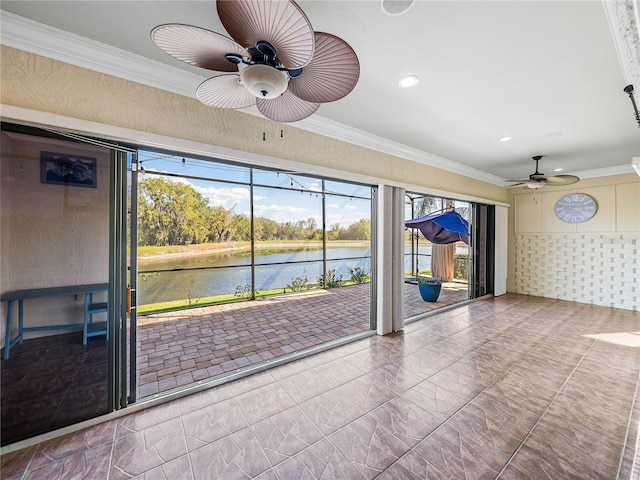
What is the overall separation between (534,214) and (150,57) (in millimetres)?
Result: 7694

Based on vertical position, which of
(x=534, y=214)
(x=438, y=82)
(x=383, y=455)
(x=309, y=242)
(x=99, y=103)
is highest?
(x=438, y=82)

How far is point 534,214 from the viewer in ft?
20.1

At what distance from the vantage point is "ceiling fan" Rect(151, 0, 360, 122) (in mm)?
997

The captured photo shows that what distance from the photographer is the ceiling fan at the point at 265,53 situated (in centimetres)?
100

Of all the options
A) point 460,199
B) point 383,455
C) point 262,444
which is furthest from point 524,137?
point 262,444

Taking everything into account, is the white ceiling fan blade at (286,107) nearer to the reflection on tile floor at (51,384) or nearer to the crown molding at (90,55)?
the crown molding at (90,55)

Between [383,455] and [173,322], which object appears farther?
[173,322]

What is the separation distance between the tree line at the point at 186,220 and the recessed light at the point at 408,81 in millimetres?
3018

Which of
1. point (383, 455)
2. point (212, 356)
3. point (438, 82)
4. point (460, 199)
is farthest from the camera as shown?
point (460, 199)

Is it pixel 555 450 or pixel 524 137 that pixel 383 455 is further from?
pixel 524 137

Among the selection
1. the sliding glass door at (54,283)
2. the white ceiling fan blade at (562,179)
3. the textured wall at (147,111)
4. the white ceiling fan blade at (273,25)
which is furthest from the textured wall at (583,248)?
the sliding glass door at (54,283)

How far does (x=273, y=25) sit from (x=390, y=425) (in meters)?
2.57

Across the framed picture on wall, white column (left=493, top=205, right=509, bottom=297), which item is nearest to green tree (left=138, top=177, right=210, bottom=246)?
the framed picture on wall

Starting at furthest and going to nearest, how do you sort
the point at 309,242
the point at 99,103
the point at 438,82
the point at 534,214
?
the point at 309,242 < the point at 534,214 < the point at 438,82 < the point at 99,103
